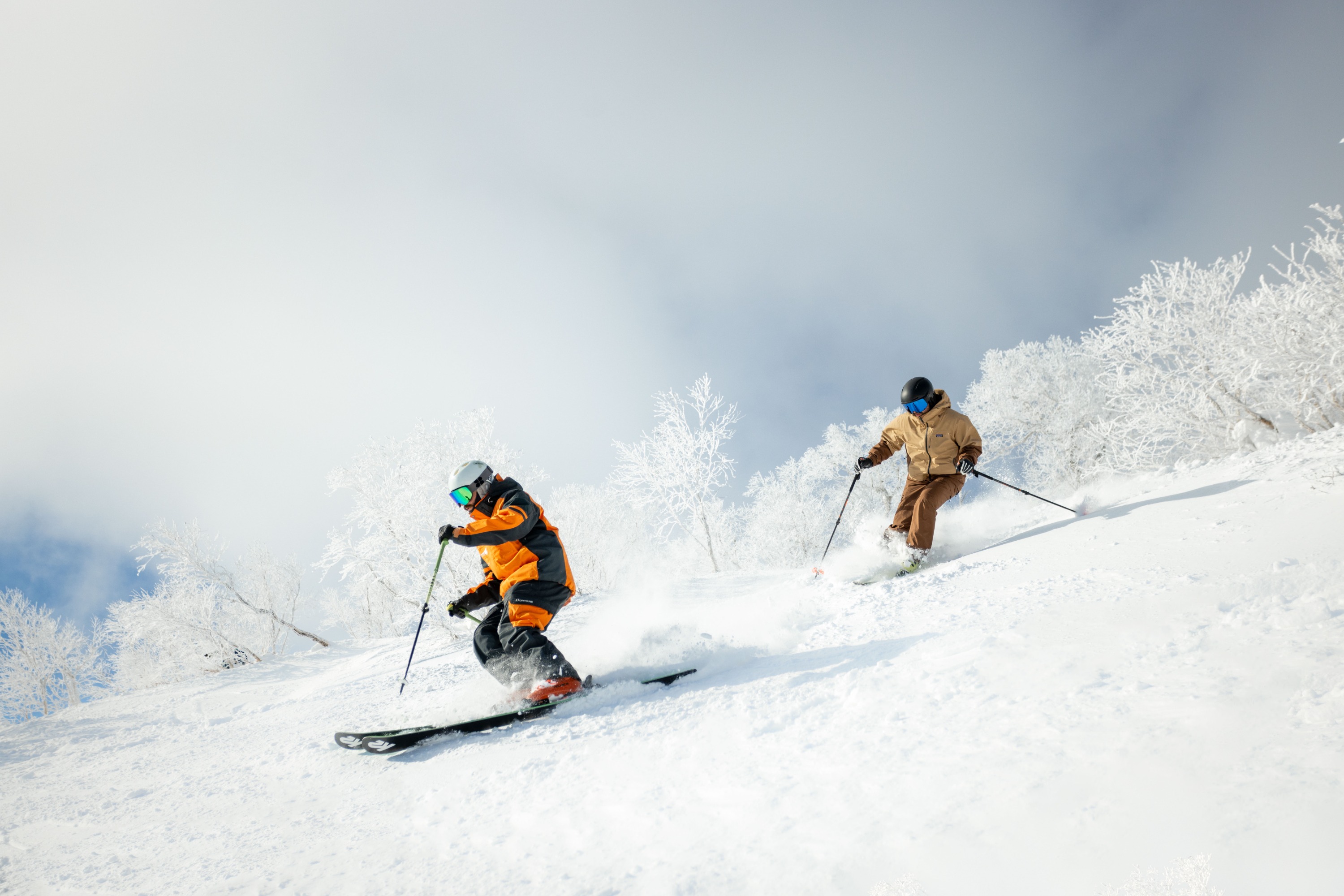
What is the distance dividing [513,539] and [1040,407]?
27.1 m

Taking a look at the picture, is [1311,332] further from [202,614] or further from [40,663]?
[40,663]

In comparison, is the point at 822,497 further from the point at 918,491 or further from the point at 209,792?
the point at 209,792

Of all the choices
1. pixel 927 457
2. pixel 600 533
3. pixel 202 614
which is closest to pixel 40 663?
pixel 202 614

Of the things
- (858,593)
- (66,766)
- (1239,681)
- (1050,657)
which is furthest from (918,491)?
(66,766)

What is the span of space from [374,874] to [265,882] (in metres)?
0.50

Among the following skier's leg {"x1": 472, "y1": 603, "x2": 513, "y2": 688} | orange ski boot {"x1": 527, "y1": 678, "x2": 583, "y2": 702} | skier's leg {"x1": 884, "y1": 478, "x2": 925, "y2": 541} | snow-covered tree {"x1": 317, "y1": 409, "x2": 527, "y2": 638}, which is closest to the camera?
orange ski boot {"x1": 527, "y1": 678, "x2": 583, "y2": 702}

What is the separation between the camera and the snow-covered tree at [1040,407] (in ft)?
76.1

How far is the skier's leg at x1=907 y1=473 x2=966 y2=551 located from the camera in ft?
20.2

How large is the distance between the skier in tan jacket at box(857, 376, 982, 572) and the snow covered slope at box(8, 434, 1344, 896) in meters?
1.34

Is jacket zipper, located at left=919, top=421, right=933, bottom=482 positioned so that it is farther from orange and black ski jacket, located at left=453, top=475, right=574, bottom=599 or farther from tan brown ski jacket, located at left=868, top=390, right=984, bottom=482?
orange and black ski jacket, located at left=453, top=475, right=574, bottom=599

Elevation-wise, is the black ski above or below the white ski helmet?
below

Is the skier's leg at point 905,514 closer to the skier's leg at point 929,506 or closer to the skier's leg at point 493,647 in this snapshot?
the skier's leg at point 929,506

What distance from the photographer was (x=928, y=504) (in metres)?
6.20

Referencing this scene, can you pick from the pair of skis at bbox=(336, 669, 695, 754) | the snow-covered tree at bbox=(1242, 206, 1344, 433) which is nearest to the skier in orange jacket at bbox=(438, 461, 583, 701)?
the pair of skis at bbox=(336, 669, 695, 754)
